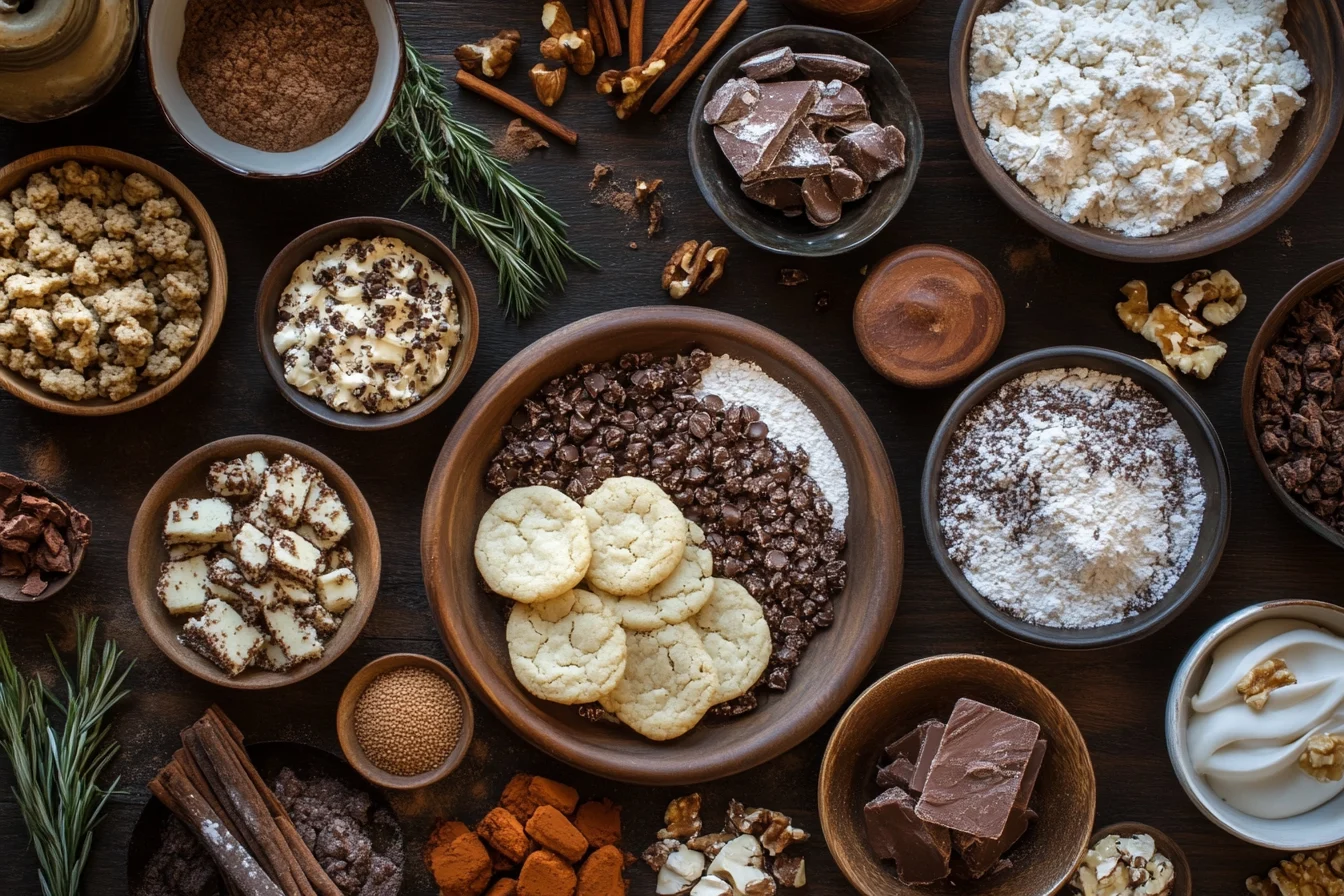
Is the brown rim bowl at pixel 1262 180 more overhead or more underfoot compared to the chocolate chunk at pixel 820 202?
more overhead

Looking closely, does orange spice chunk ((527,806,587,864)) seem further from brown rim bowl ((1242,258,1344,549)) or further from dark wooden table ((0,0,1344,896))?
brown rim bowl ((1242,258,1344,549))

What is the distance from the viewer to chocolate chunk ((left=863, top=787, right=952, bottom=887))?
2.12m

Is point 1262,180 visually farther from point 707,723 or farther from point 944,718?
point 707,723

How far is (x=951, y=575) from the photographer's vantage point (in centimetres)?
216

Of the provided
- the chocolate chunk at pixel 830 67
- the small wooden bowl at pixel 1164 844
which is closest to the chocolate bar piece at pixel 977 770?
the small wooden bowl at pixel 1164 844

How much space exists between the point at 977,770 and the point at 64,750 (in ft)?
6.54

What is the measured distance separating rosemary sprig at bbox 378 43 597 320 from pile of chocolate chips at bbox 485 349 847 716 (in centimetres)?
27

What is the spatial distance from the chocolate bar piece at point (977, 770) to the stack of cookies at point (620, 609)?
437mm

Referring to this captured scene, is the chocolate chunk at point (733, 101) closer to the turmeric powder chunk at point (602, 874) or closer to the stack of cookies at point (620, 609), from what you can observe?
the stack of cookies at point (620, 609)

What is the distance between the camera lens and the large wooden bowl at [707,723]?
214cm

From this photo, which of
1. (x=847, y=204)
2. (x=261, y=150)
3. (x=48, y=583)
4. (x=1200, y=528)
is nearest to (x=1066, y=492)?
(x=1200, y=528)

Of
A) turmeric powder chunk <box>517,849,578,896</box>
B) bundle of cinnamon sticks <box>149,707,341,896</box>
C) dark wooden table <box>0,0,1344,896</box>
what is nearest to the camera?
bundle of cinnamon sticks <box>149,707,341,896</box>

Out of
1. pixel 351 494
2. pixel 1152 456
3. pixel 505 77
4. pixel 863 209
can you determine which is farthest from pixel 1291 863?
pixel 505 77

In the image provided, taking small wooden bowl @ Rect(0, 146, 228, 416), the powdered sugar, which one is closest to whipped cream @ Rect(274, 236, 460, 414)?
small wooden bowl @ Rect(0, 146, 228, 416)
